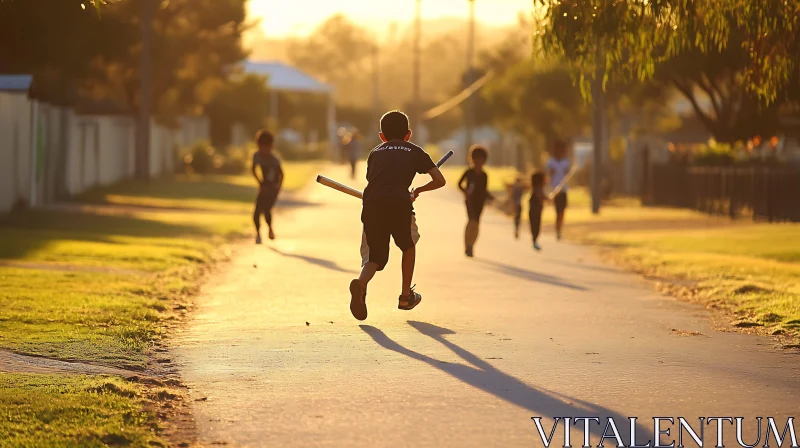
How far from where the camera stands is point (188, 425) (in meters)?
8.17

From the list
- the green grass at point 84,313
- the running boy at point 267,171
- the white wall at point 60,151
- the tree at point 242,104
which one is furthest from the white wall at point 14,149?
the tree at point 242,104

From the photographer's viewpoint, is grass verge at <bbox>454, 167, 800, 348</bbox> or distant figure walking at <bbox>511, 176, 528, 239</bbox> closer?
grass verge at <bbox>454, 167, 800, 348</bbox>

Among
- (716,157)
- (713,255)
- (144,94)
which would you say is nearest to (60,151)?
(144,94)

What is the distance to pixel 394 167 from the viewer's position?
39.8 feet

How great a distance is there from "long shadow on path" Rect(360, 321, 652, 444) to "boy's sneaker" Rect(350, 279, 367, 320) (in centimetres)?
49

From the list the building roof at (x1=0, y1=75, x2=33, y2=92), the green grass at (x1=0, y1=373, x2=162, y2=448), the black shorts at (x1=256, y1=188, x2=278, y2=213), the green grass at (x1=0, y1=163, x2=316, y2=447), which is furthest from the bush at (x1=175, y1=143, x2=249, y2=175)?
the green grass at (x1=0, y1=373, x2=162, y2=448)

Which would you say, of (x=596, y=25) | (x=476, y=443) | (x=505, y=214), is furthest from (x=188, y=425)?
(x=505, y=214)

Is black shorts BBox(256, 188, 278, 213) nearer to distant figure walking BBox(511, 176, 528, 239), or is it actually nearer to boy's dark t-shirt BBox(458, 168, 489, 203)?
boy's dark t-shirt BBox(458, 168, 489, 203)

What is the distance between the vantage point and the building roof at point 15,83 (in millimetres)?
27016

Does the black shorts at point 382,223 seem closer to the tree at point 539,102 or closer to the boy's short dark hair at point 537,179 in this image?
the boy's short dark hair at point 537,179

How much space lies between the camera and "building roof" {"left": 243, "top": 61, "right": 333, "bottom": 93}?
362ft

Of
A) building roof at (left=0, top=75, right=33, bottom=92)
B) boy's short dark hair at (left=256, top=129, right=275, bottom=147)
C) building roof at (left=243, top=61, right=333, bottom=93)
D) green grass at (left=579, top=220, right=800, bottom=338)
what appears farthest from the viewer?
building roof at (left=243, top=61, right=333, bottom=93)

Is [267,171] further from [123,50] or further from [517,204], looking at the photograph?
[123,50]

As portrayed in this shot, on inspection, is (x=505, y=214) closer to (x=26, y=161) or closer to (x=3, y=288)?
(x=26, y=161)
